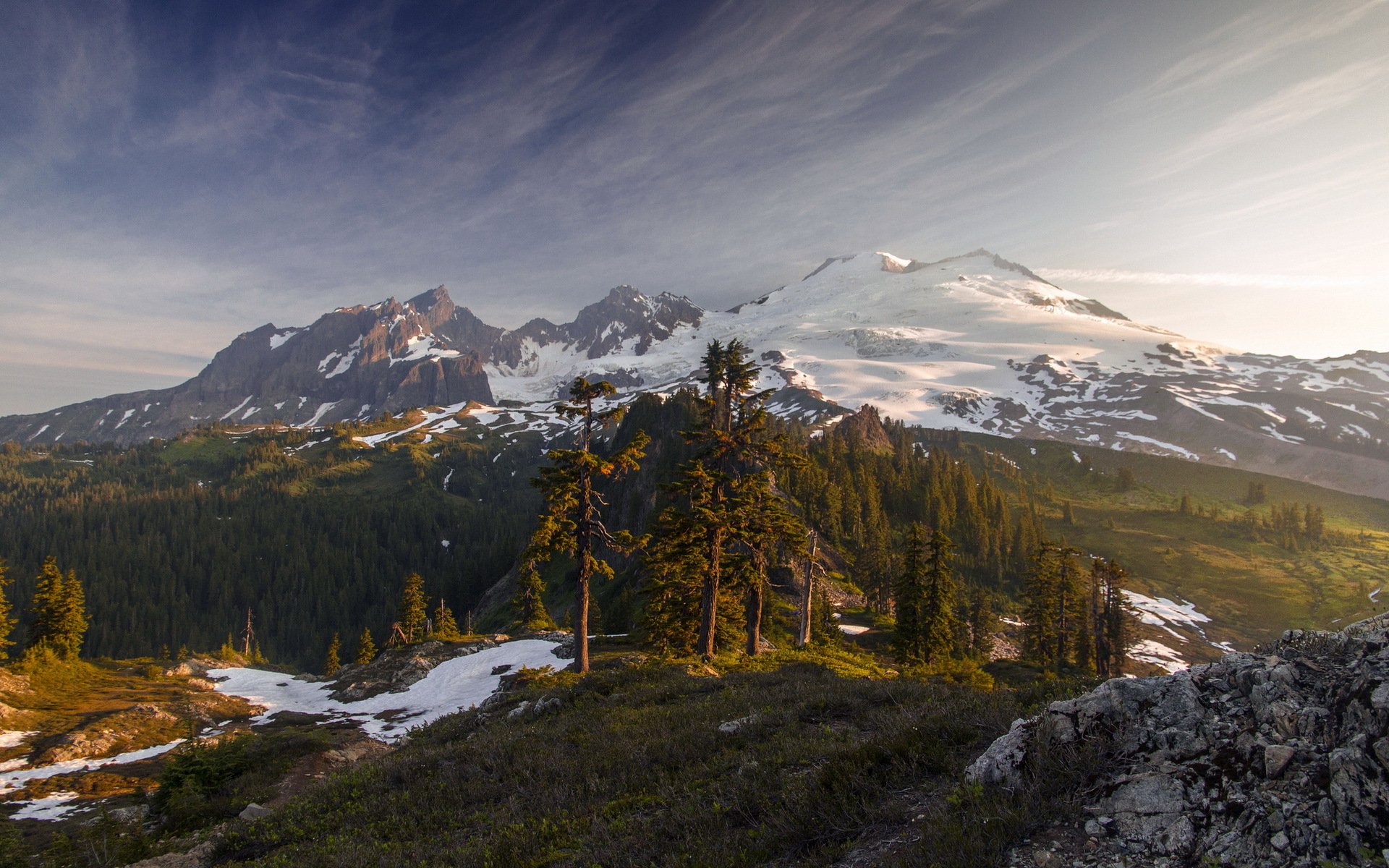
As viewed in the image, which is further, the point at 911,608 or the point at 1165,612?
the point at 1165,612

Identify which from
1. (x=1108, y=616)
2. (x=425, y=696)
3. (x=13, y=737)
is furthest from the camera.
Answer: (x=1108, y=616)

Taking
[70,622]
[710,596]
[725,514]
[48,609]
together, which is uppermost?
[725,514]

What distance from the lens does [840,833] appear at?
629 centimetres

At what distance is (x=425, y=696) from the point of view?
1585 inches

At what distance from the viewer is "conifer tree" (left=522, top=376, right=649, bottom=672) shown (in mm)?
27672

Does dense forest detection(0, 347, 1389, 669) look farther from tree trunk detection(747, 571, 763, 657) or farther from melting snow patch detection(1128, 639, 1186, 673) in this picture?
melting snow patch detection(1128, 639, 1186, 673)

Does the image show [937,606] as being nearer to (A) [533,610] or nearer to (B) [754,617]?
(B) [754,617]

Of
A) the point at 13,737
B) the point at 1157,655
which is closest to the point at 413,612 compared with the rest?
the point at 13,737

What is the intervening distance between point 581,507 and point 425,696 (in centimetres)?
2260

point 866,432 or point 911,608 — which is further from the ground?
point 866,432

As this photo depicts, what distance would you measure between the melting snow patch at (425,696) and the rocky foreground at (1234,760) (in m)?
33.4

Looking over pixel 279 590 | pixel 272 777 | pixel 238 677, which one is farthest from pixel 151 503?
pixel 272 777

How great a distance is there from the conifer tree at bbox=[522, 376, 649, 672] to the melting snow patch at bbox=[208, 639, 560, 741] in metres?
11.1

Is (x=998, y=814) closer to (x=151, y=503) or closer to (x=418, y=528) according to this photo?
(x=418, y=528)
